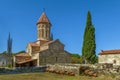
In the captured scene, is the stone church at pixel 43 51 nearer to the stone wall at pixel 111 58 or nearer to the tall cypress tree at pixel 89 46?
the tall cypress tree at pixel 89 46

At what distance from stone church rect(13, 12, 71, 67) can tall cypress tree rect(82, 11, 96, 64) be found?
20.2 feet

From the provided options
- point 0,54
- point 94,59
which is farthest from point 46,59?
point 0,54

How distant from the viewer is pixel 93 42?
48844 millimetres

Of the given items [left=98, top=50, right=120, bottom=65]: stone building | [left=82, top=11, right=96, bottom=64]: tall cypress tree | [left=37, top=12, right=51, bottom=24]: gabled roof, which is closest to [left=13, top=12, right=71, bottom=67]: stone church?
[left=37, top=12, right=51, bottom=24]: gabled roof

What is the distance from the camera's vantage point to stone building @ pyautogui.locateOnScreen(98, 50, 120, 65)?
4566cm

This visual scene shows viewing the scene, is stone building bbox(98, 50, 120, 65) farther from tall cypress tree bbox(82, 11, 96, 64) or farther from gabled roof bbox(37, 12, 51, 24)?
gabled roof bbox(37, 12, 51, 24)

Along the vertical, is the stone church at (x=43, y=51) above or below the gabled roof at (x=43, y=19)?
below

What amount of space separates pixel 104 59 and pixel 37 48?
15.5 metres

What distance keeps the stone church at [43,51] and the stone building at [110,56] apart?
7957 millimetres

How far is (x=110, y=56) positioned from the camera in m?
47.1

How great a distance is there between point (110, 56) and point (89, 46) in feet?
13.7

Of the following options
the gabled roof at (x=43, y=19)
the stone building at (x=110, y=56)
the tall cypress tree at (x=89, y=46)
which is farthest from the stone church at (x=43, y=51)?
the stone building at (x=110, y=56)

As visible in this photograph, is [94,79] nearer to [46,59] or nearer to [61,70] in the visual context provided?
[61,70]

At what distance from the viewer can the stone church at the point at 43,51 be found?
170 feet
